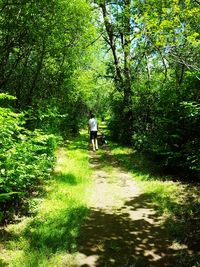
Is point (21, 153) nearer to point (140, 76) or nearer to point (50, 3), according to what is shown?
point (50, 3)

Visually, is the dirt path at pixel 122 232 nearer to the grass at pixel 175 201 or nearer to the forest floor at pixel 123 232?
the forest floor at pixel 123 232

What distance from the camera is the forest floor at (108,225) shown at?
25.1 ft

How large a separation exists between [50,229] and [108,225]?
62.4 inches

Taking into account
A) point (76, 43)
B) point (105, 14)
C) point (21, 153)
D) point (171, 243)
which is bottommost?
point (171, 243)

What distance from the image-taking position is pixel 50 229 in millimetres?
8969

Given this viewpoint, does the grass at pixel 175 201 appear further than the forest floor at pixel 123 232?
Yes

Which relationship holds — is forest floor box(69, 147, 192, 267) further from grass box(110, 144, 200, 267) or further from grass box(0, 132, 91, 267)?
grass box(0, 132, 91, 267)

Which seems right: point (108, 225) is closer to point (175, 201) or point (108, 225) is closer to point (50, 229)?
point (50, 229)

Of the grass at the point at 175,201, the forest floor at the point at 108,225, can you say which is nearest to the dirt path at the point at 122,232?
the forest floor at the point at 108,225

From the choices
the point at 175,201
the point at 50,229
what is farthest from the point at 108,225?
the point at 175,201

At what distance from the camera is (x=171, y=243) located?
8406 mm

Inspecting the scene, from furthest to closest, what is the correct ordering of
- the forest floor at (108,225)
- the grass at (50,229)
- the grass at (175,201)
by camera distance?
the grass at (175,201), the forest floor at (108,225), the grass at (50,229)

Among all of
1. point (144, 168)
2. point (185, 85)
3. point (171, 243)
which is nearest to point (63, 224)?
point (171, 243)

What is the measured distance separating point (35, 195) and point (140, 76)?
14839 mm
